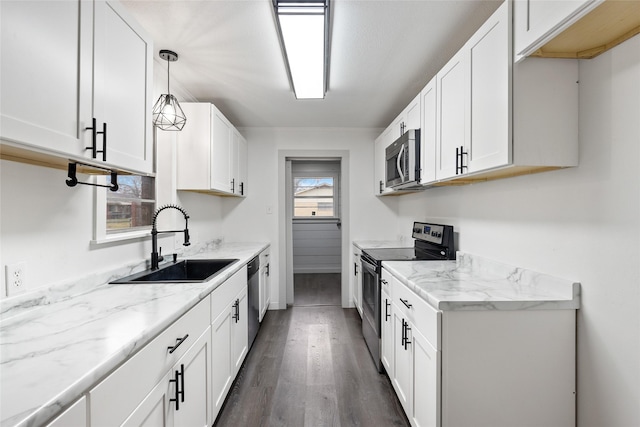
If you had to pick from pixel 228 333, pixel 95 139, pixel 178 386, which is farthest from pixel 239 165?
pixel 178 386

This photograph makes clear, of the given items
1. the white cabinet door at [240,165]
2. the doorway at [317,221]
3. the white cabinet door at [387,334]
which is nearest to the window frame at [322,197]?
the doorway at [317,221]

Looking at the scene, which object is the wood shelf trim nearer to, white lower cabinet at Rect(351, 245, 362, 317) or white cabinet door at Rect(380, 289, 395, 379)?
white cabinet door at Rect(380, 289, 395, 379)

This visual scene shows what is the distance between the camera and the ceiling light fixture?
1464mm

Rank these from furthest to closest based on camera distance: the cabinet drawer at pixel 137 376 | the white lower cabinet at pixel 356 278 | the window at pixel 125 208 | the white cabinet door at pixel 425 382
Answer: the white lower cabinet at pixel 356 278, the window at pixel 125 208, the white cabinet door at pixel 425 382, the cabinet drawer at pixel 137 376

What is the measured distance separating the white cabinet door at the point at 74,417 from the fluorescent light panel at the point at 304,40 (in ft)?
5.60

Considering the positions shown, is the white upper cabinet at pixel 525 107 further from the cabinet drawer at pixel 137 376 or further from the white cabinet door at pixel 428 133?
the cabinet drawer at pixel 137 376

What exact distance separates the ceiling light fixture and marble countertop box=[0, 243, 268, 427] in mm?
1461

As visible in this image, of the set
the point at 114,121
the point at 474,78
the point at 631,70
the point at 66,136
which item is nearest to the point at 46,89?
the point at 66,136

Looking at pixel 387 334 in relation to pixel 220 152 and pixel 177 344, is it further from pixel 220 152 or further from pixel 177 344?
pixel 220 152

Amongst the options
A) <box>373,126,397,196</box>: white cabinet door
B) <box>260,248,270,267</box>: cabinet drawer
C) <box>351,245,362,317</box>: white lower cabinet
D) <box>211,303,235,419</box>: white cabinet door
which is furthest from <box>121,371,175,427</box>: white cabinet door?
<box>373,126,397,196</box>: white cabinet door

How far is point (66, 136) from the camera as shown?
987 millimetres

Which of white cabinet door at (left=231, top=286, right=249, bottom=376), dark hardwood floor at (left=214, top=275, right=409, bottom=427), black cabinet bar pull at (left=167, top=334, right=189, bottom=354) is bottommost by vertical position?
dark hardwood floor at (left=214, top=275, right=409, bottom=427)

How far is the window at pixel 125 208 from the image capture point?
159 cm

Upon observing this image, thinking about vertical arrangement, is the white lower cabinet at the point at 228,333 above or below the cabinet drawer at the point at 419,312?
below
